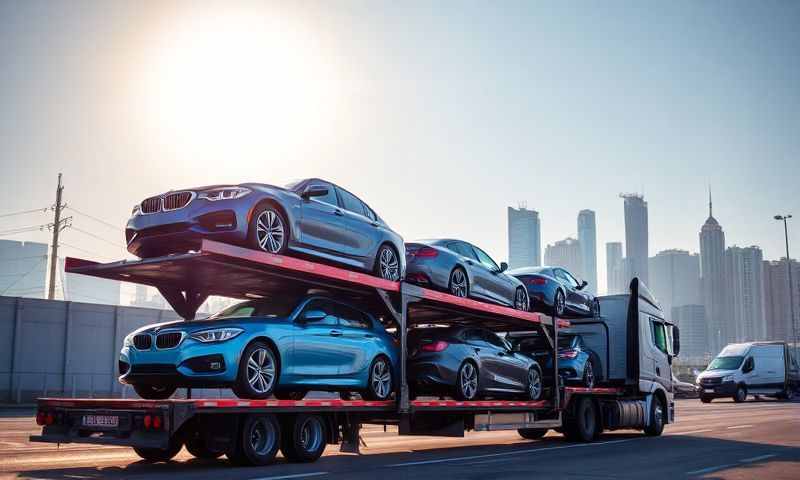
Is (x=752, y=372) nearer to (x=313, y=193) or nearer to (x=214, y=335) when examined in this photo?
(x=313, y=193)

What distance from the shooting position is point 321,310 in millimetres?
10867

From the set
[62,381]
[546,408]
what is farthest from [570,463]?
[62,381]

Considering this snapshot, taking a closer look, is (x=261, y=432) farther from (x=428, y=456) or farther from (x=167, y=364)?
(x=428, y=456)

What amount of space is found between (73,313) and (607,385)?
19.8 meters

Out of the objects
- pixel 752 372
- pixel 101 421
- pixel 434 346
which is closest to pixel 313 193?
pixel 434 346

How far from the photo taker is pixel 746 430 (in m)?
19.2

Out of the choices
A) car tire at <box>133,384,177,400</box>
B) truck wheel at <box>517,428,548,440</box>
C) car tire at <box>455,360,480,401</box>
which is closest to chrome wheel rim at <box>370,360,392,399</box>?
car tire at <box>455,360,480,401</box>

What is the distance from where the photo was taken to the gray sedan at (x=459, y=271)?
1380 centimetres

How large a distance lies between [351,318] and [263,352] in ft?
6.35

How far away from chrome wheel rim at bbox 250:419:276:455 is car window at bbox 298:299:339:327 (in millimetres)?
1338

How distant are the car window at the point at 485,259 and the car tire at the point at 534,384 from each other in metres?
2.01

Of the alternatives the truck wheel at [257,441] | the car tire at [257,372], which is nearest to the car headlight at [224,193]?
the car tire at [257,372]

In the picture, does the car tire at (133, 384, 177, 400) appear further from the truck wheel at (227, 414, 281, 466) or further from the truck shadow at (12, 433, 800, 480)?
the truck wheel at (227, 414, 281, 466)

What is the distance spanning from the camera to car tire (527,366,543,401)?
15859mm
